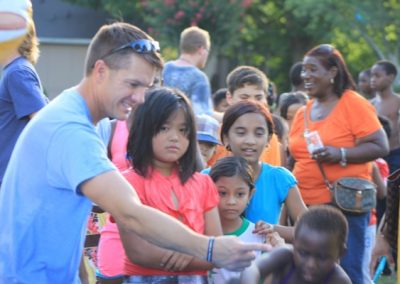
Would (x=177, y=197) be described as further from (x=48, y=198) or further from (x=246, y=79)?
(x=246, y=79)

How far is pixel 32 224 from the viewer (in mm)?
3918

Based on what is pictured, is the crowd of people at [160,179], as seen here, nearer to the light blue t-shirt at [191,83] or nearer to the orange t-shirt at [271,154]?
the orange t-shirt at [271,154]

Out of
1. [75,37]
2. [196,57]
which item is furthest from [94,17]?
[196,57]

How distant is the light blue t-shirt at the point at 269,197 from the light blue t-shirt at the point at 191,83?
3.94m

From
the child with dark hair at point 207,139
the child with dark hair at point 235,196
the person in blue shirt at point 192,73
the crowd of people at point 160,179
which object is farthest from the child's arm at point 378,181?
the child with dark hair at point 235,196

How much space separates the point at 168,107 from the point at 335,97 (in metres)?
2.72

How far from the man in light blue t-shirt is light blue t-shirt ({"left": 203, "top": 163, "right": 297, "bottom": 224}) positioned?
70.0 inches

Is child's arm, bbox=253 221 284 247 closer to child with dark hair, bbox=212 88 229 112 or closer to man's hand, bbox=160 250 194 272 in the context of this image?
man's hand, bbox=160 250 194 272

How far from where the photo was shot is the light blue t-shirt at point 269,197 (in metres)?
5.79

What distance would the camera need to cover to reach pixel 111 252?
5.14m

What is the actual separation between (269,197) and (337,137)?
5.47 feet

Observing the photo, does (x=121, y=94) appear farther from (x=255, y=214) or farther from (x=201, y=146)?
(x=201, y=146)

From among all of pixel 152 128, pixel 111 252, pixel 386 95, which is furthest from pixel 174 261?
pixel 386 95

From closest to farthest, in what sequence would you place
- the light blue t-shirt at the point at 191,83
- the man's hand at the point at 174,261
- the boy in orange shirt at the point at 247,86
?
the man's hand at the point at 174,261 < the boy in orange shirt at the point at 247,86 < the light blue t-shirt at the point at 191,83
